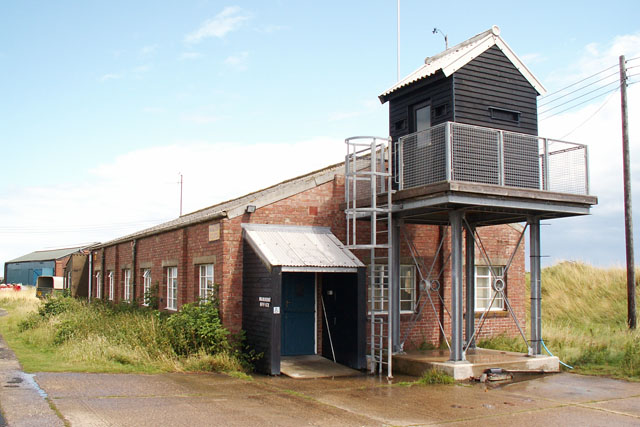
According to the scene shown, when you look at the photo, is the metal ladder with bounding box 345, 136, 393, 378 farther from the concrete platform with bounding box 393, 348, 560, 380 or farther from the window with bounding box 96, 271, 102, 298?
the window with bounding box 96, 271, 102, 298

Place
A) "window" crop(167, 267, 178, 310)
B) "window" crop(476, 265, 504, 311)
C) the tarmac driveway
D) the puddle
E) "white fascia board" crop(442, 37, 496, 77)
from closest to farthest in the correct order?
1. the tarmac driveway
2. the puddle
3. "white fascia board" crop(442, 37, 496, 77)
4. "window" crop(476, 265, 504, 311)
5. "window" crop(167, 267, 178, 310)

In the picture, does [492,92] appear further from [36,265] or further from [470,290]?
[36,265]

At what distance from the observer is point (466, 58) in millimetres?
13227

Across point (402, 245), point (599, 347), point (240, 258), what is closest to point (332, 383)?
point (240, 258)

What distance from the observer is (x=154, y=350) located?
41.8 feet

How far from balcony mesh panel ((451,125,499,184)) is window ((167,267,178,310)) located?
29.0 feet

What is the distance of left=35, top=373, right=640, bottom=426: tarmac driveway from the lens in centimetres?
832

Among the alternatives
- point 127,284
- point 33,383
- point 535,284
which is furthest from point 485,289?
point 127,284

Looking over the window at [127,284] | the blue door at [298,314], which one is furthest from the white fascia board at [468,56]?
the window at [127,284]

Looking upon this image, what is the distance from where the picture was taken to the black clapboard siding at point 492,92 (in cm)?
1316

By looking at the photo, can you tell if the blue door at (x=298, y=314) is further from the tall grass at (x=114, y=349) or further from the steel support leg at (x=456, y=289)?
the steel support leg at (x=456, y=289)

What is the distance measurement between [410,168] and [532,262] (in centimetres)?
334

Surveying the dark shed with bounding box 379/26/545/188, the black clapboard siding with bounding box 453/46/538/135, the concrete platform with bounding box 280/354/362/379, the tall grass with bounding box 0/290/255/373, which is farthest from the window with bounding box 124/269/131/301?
the black clapboard siding with bounding box 453/46/538/135

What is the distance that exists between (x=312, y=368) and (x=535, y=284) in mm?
5131
